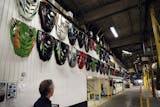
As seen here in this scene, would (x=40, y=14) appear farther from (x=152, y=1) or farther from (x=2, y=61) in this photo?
(x=152, y=1)

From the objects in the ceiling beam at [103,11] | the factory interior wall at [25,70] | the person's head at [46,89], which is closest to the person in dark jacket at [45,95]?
the person's head at [46,89]

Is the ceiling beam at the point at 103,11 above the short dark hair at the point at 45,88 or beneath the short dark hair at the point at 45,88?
above

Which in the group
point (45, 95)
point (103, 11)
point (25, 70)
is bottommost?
point (45, 95)

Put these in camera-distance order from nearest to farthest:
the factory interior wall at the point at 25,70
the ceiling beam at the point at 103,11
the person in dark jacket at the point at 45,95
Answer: the person in dark jacket at the point at 45,95
the factory interior wall at the point at 25,70
the ceiling beam at the point at 103,11

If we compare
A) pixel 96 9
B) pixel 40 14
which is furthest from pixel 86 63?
pixel 40 14

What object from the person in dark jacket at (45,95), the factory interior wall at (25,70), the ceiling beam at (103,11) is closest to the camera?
the person in dark jacket at (45,95)

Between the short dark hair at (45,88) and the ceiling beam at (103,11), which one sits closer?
the short dark hair at (45,88)

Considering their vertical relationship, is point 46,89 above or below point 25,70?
below

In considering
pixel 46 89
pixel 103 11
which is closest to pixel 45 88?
pixel 46 89

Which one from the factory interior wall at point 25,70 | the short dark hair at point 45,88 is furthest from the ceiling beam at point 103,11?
the short dark hair at point 45,88

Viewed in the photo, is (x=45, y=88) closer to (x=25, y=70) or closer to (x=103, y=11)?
(x=25, y=70)

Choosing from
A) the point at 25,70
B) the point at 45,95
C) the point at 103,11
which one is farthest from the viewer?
the point at 103,11

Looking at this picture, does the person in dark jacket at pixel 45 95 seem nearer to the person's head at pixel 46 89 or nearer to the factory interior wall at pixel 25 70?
the person's head at pixel 46 89

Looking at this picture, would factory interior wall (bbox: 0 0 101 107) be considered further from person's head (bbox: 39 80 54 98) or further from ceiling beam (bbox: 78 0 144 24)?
ceiling beam (bbox: 78 0 144 24)
